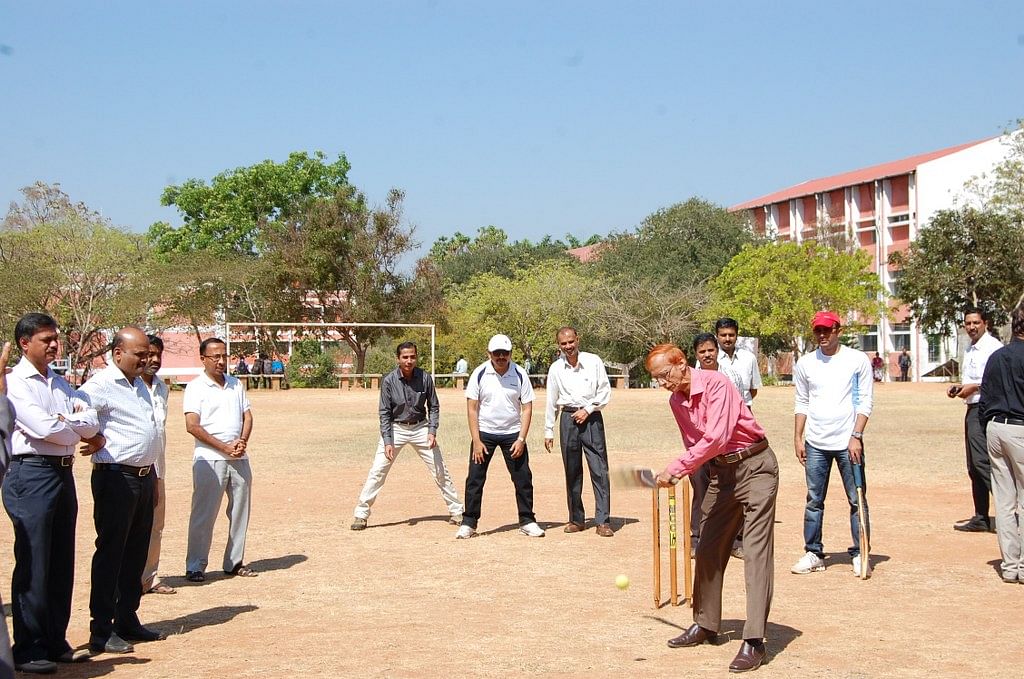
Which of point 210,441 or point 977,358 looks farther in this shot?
point 977,358

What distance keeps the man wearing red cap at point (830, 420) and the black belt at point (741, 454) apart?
8.59 feet

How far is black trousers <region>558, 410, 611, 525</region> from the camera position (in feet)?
38.0

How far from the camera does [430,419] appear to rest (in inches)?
479

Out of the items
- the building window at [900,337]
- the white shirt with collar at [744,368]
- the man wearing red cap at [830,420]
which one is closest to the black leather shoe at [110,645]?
the man wearing red cap at [830,420]

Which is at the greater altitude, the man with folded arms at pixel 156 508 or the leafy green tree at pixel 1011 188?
the leafy green tree at pixel 1011 188

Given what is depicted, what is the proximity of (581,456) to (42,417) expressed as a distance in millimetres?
6197

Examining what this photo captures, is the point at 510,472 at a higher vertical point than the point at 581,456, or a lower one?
lower

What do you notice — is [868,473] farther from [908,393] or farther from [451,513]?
[908,393]

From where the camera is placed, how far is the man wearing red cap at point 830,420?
9.36 meters

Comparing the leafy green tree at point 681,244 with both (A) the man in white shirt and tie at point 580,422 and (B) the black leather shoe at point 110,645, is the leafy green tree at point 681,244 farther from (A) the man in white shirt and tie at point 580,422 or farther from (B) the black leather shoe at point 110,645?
(B) the black leather shoe at point 110,645

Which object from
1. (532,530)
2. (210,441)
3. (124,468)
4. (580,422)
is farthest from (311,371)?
(124,468)

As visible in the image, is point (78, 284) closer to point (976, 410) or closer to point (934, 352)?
point (976, 410)

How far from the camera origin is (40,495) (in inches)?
255

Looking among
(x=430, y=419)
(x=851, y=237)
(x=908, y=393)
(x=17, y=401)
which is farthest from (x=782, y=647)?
(x=851, y=237)
